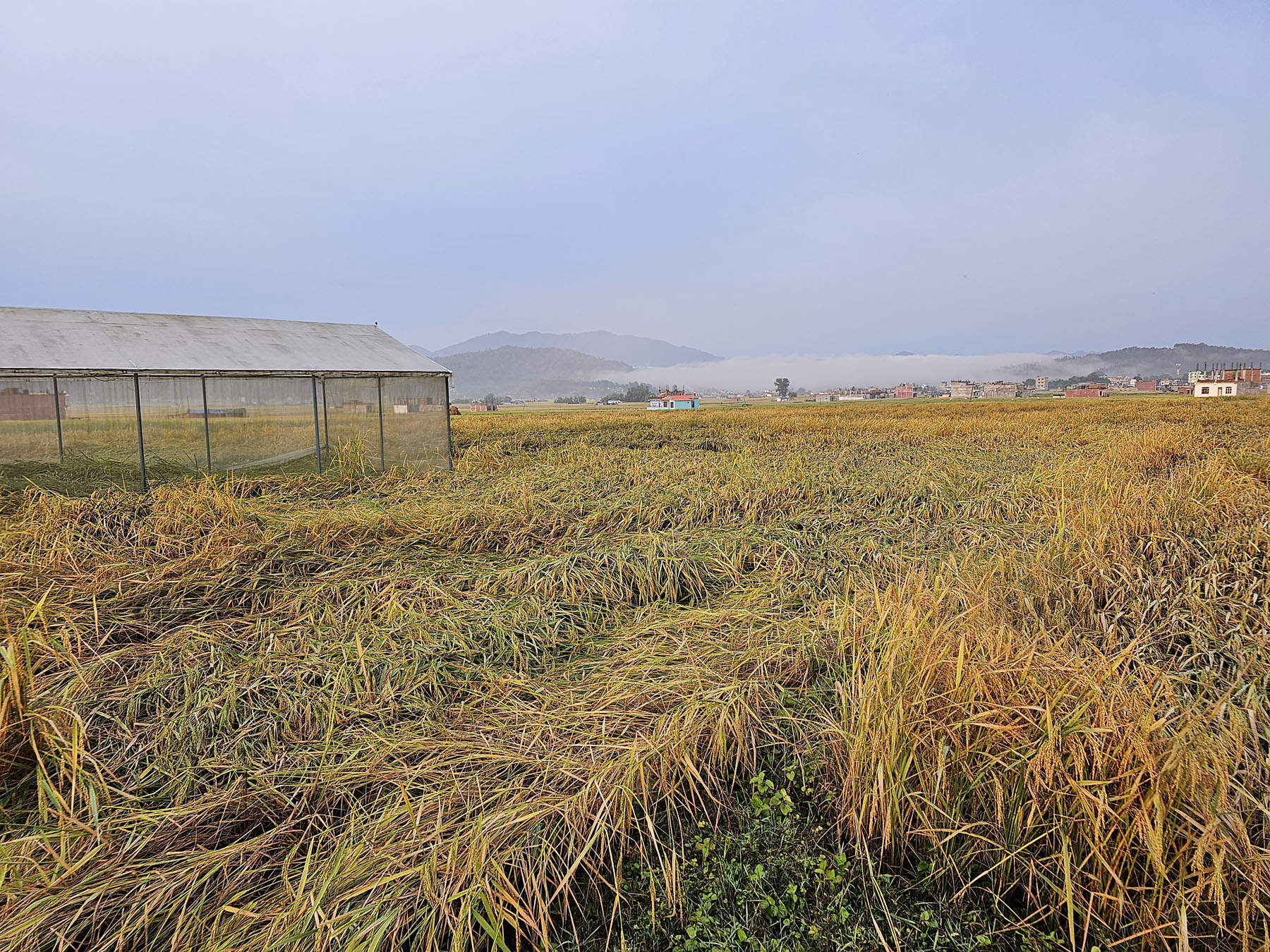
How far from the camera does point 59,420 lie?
28.5ft

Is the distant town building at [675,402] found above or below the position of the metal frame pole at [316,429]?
above

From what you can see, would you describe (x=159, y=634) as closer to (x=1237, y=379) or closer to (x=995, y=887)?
(x=995, y=887)

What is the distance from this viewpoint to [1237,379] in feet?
234

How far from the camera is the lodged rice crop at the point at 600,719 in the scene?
1.99 metres

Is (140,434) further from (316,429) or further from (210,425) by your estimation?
(316,429)

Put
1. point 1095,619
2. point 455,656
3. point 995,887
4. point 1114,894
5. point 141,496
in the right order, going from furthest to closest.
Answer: point 141,496 → point 455,656 → point 1095,619 → point 995,887 → point 1114,894

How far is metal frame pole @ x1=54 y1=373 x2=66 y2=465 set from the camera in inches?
340

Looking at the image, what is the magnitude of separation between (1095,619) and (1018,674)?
53.6 inches

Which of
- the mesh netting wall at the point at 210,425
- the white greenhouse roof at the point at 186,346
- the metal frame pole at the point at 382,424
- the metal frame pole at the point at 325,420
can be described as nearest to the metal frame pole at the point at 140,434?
the mesh netting wall at the point at 210,425

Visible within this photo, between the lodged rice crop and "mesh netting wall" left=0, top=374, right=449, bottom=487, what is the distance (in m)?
3.23

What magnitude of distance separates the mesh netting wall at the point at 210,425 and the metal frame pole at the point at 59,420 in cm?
1

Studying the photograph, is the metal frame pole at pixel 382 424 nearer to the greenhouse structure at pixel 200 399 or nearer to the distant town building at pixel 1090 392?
the greenhouse structure at pixel 200 399

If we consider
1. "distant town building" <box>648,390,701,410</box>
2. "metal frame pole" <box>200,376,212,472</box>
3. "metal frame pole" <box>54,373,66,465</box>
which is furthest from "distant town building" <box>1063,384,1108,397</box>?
"metal frame pole" <box>54,373,66,465</box>

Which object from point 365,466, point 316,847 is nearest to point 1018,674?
point 316,847
